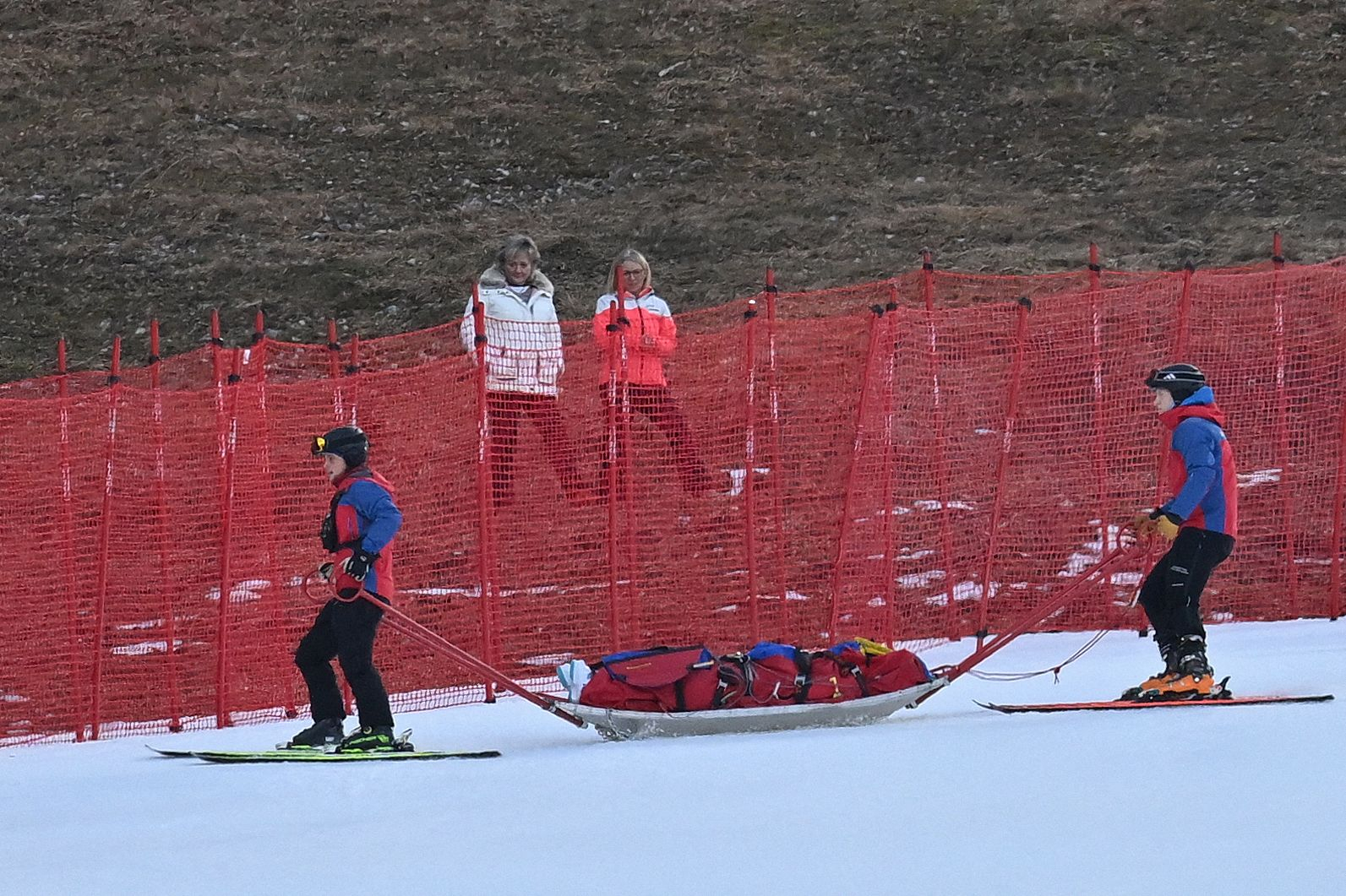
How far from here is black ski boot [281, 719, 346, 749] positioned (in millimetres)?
7738

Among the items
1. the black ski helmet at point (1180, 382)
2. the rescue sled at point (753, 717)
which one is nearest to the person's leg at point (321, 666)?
the rescue sled at point (753, 717)

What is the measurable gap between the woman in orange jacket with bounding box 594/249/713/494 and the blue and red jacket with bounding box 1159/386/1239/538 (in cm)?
319

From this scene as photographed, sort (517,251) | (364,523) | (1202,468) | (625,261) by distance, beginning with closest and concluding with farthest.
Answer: (1202,468), (364,523), (625,261), (517,251)

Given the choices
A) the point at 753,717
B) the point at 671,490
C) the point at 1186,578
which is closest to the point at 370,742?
the point at 753,717

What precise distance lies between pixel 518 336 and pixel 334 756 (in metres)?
3.41

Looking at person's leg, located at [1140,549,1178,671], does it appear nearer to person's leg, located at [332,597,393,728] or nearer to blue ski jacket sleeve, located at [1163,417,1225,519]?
blue ski jacket sleeve, located at [1163,417,1225,519]

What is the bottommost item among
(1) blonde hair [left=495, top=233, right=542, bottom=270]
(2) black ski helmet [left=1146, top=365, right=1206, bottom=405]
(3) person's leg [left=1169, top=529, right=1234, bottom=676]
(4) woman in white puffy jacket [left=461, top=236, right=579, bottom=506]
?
(3) person's leg [left=1169, top=529, right=1234, bottom=676]

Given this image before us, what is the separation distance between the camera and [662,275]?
21.0m

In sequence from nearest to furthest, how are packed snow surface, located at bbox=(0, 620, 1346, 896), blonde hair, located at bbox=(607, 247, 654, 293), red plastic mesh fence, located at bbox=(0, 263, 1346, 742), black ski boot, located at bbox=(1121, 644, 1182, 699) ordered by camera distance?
packed snow surface, located at bbox=(0, 620, 1346, 896) → black ski boot, located at bbox=(1121, 644, 1182, 699) → red plastic mesh fence, located at bbox=(0, 263, 1346, 742) → blonde hair, located at bbox=(607, 247, 654, 293)

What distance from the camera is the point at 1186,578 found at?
7496 mm

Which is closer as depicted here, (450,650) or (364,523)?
(364,523)

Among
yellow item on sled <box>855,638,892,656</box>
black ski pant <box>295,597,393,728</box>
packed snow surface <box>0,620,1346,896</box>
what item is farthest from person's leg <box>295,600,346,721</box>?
yellow item on sled <box>855,638,892,656</box>

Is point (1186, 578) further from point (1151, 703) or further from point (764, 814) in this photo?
point (764, 814)

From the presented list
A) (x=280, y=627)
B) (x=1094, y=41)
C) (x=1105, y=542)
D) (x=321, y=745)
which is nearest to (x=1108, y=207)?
(x=1094, y=41)
